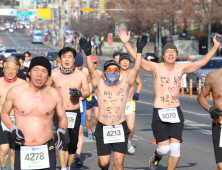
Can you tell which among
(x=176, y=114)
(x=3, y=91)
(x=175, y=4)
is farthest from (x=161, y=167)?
(x=175, y=4)

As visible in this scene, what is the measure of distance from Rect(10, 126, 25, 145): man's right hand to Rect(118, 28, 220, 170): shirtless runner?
2664 millimetres

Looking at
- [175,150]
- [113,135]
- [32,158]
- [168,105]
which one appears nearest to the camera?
[32,158]

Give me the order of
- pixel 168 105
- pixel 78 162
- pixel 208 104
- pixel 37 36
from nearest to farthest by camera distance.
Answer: pixel 208 104 → pixel 168 105 → pixel 78 162 → pixel 37 36

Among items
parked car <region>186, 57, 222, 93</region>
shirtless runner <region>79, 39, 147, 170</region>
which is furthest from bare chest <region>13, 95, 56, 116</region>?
parked car <region>186, 57, 222, 93</region>

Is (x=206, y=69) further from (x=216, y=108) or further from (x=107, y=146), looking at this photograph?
(x=216, y=108)

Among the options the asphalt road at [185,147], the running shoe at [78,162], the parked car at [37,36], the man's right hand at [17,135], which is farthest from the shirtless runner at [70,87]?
the parked car at [37,36]

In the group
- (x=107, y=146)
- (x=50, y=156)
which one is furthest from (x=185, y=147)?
(x=50, y=156)

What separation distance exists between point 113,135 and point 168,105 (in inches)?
50.7

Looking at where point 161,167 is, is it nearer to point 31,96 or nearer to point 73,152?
point 73,152

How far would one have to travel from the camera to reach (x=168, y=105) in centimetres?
794

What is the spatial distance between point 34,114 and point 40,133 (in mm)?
228

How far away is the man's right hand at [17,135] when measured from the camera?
5.37 metres

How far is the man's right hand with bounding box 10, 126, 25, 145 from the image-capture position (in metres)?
5.37

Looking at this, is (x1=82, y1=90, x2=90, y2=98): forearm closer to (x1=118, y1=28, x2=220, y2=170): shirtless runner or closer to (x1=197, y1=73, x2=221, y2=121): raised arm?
(x1=118, y1=28, x2=220, y2=170): shirtless runner
